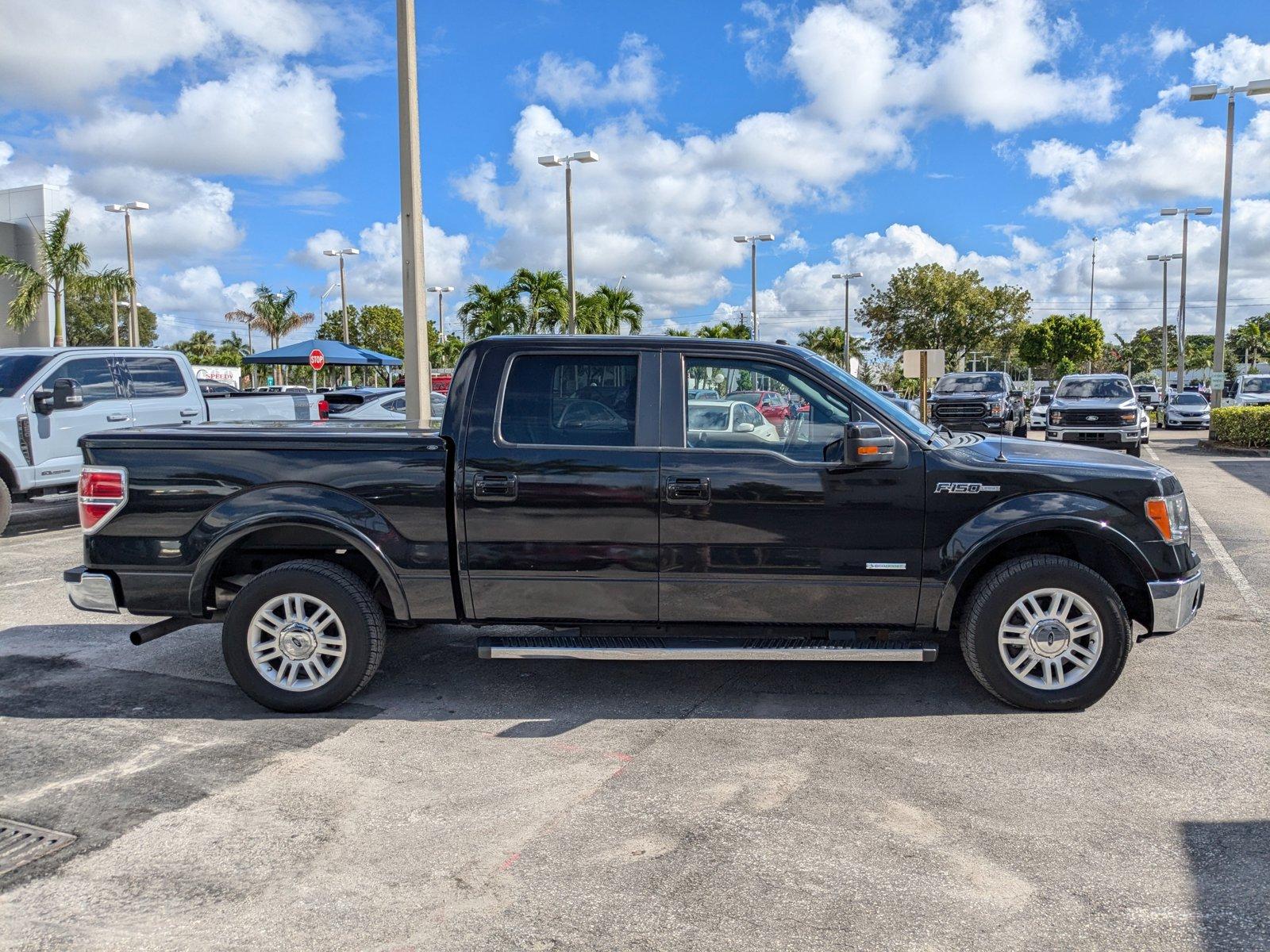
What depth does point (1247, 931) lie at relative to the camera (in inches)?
118

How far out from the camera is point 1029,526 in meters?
4.79

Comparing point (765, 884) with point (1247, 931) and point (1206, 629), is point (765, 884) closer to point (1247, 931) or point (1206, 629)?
point (1247, 931)

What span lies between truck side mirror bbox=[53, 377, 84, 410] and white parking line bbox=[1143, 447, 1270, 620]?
35.0ft

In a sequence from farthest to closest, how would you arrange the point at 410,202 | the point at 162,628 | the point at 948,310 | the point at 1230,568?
the point at 948,310 < the point at 410,202 < the point at 1230,568 < the point at 162,628

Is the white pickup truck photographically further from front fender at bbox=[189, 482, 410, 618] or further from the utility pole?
front fender at bbox=[189, 482, 410, 618]

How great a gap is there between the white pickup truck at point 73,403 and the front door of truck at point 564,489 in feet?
18.9

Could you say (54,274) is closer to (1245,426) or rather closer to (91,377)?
(91,377)

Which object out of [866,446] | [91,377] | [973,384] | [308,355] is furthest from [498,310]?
[866,446]

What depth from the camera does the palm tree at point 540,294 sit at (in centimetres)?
3547

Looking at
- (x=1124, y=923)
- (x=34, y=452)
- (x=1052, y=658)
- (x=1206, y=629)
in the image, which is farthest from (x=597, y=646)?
(x=34, y=452)

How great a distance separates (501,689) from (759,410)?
2.06m

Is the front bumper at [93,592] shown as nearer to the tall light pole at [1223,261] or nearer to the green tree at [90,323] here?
the tall light pole at [1223,261]

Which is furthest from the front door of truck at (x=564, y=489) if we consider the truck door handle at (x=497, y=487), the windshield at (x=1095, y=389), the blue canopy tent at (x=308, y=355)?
the blue canopy tent at (x=308, y=355)

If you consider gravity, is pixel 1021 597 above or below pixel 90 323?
below
